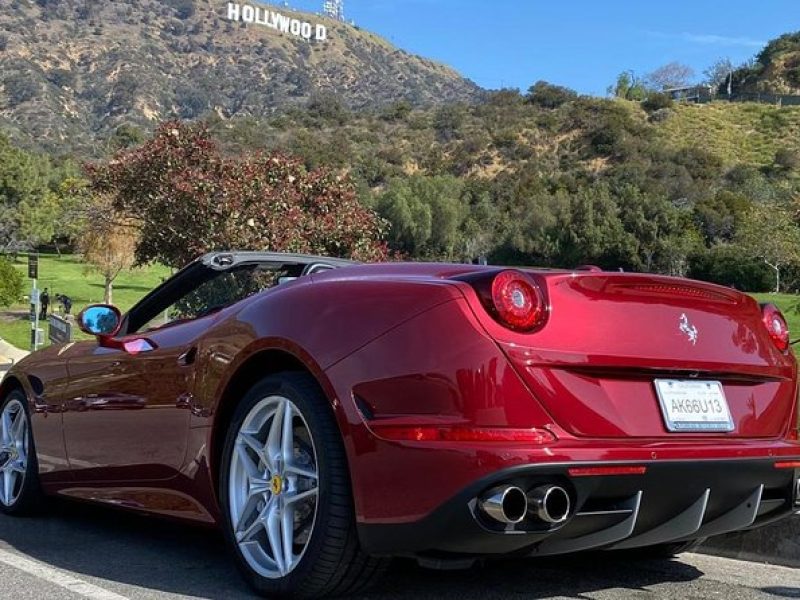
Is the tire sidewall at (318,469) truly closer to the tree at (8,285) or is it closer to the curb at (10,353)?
the curb at (10,353)

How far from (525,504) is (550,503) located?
0.28 ft

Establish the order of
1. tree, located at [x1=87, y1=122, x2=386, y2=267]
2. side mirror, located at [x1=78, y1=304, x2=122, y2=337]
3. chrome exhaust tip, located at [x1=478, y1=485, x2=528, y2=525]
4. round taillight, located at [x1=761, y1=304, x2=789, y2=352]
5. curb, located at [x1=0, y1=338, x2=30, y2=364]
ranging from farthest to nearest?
curb, located at [x1=0, y1=338, x2=30, y2=364] < tree, located at [x1=87, y1=122, x2=386, y2=267] < side mirror, located at [x1=78, y1=304, x2=122, y2=337] < round taillight, located at [x1=761, y1=304, x2=789, y2=352] < chrome exhaust tip, located at [x1=478, y1=485, x2=528, y2=525]

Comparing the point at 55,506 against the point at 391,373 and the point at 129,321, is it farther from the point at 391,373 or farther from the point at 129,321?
the point at 391,373

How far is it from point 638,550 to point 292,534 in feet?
5.66

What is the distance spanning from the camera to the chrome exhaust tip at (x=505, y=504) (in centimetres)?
291

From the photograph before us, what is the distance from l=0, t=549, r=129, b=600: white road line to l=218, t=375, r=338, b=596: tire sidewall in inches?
18.9

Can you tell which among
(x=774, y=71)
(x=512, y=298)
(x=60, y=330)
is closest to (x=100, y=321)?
(x=512, y=298)

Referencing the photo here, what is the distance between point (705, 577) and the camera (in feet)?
13.5

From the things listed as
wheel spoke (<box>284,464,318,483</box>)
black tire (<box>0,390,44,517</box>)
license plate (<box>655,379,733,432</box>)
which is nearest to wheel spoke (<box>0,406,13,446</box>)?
black tire (<box>0,390,44,517</box>)

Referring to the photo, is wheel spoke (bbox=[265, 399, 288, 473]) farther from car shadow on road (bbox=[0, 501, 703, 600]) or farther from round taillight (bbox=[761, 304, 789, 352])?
round taillight (bbox=[761, 304, 789, 352])

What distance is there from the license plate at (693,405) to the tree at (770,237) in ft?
145

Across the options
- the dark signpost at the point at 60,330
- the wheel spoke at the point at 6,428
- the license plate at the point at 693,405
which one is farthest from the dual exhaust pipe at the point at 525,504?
the dark signpost at the point at 60,330

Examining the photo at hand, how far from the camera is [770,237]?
49719mm

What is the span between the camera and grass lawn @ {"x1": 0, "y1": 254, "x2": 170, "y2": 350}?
1338 inches
